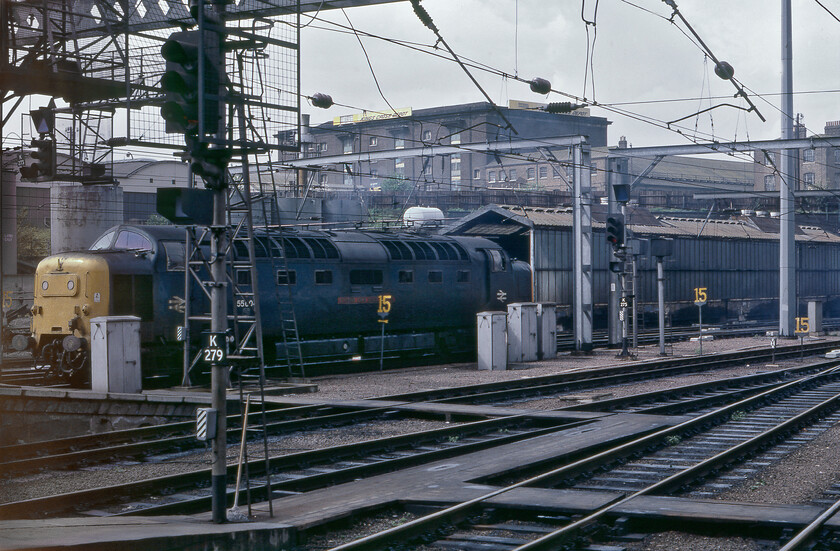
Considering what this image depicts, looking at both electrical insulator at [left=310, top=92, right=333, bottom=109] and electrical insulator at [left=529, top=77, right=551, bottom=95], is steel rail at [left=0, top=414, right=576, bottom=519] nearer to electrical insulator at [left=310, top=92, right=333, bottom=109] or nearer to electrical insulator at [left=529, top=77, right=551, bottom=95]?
electrical insulator at [left=529, top=77, right=551, bottom=95]

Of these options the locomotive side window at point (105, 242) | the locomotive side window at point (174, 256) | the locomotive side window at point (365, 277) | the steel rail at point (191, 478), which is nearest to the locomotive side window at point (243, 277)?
the locomotive side window at point (174, 256)

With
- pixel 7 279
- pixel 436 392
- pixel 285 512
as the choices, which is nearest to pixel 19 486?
pixel 285 512

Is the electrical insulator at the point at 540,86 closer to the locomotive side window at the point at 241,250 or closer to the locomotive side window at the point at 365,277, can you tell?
the locomotive side window at the point at 365,277

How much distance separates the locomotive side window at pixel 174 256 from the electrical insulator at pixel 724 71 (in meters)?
11.8

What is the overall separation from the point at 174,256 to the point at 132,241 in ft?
3.13

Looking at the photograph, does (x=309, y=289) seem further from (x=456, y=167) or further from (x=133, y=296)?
(x=456, y=167)

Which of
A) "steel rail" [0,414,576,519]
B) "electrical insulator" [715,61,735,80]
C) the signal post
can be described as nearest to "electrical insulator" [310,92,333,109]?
"electrical insulator" [715,61,735,80]

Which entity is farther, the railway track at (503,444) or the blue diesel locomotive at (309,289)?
the blue diesel locomotive at (309,289)

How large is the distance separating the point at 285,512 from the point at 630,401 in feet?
34.7

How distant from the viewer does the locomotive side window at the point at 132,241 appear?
64.4ft

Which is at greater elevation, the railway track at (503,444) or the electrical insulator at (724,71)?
the electrical insulator at (724,71)

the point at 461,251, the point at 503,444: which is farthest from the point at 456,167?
the point at 503,444

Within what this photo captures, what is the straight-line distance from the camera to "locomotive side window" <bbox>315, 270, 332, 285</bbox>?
75.4 feet

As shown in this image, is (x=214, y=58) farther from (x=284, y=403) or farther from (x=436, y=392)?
(x=436, y=392)
